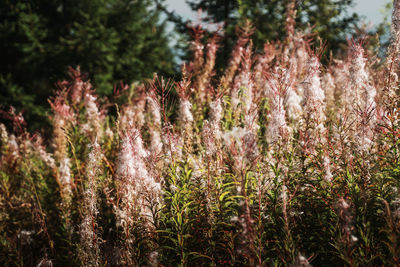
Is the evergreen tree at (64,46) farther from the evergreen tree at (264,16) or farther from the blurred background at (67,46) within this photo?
the evergreen tree at (264,16)

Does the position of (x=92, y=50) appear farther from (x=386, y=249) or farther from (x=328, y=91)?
(x=386, y=249)

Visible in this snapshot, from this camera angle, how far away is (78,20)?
46.8 ft

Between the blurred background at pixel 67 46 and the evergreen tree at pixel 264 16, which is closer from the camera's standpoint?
the evergreen tree at pixel 264 16

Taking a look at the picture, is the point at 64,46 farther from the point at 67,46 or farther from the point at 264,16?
the point at 264,16

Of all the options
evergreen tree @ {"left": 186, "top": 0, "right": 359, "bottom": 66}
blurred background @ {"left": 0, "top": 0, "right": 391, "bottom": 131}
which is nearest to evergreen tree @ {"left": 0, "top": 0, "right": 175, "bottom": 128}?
blurred background @ {"left": 0, "top": 0, "right": 391, "bottom": 131}

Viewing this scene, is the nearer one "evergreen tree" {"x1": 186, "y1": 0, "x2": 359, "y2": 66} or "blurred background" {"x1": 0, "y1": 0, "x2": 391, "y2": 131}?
"evergreen tree" {"x1": 186, "y1": 0, "x2": 359, "y2": 66}

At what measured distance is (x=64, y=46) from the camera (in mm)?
13469

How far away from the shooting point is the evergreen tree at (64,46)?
13.1 m

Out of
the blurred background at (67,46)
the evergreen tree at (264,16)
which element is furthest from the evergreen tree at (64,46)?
the evergreen tree at (264,16)

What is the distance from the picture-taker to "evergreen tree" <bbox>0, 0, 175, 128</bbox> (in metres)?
13.1

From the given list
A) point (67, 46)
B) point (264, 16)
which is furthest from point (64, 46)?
point (264, 16)

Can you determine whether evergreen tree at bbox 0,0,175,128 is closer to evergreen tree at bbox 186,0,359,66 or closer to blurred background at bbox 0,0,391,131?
blurred background at bbox 0,0,391,131

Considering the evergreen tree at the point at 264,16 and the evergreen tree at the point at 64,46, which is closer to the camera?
the evergreen tree at the point at 264,16

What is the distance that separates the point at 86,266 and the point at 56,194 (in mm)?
2299
